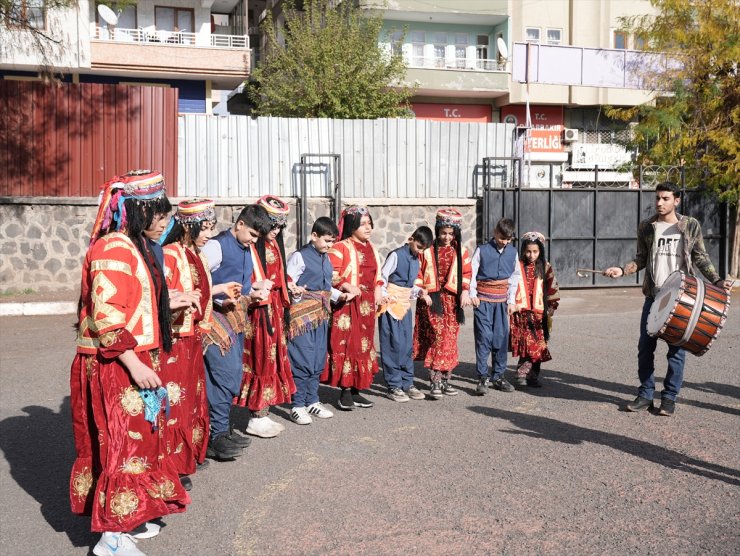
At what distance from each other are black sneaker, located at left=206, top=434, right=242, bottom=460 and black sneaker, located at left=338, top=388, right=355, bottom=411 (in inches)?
69.6

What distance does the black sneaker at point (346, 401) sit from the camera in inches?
321

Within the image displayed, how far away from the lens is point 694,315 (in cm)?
653

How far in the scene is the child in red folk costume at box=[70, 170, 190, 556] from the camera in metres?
4.46

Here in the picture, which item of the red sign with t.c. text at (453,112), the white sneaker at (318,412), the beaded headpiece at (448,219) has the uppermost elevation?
the red sign with t.c. text at (453,112)

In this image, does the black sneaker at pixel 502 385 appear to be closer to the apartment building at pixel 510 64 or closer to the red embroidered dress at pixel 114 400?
the red embroidered dress at pixel 114 400

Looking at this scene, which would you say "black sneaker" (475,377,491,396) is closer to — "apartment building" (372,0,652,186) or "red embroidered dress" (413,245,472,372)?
"red embroidered dress" (413,245,472,372)

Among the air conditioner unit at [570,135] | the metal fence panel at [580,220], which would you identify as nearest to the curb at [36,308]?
the metal fence panel at [580,220]

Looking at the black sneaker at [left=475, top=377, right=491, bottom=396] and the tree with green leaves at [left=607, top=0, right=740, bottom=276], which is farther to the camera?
the tree with green leaves at [left=607, top=0, right=740, bottom=276]

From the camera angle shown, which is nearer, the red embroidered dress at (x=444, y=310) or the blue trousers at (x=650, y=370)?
the blue trousers at (x=650, y=370)

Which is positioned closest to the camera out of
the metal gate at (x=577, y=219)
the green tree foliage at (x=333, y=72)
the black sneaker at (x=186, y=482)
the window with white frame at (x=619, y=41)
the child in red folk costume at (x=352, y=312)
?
the black sneaker at (x=186, y=482)

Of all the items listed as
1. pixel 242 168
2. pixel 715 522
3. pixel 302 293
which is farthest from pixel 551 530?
pixel 242 168

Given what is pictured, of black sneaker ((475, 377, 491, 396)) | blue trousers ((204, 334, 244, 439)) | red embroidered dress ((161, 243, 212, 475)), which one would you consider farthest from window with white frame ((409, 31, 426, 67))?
red embroidered dress ((161, 243, 212, 475))

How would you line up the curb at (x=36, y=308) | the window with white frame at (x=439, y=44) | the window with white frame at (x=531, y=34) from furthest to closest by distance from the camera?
1. the window with white frame at (x=439, y=44)
2. the window with white frame at (x=531, y=34)
3. the curb at (x=36, y=308)

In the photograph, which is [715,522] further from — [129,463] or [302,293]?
[302,293]
